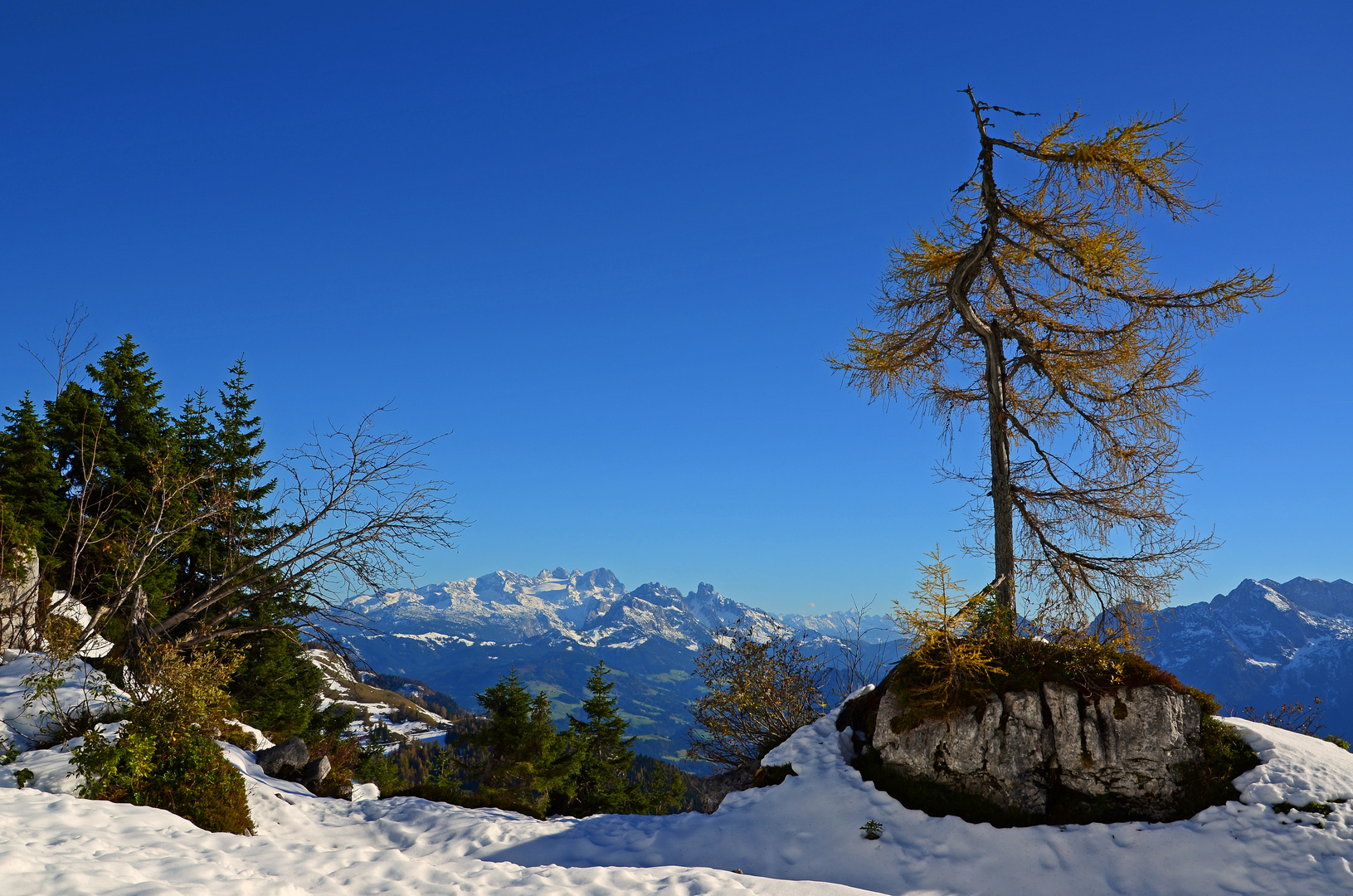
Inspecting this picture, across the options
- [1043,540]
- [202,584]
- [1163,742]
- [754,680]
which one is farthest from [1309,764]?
[202,584]

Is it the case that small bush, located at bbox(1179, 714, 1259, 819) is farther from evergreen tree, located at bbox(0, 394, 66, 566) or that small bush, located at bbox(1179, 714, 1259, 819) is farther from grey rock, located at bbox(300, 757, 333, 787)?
evergreen tree, located at bbox(0, 394, 66, 566)

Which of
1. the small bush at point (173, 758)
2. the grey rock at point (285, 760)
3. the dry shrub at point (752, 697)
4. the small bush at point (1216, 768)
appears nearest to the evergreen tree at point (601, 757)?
the dry shrub at point (752, 697)

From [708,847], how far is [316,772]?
356 inches

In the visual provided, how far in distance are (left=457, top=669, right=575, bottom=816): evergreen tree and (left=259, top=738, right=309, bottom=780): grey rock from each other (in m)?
16.1

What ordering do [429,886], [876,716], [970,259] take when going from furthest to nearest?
[970,259] → [876,716] → [429,886]

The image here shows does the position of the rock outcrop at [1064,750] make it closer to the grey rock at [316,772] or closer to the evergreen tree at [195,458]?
the grey rock at [316,772]

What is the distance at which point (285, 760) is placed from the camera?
14656 mm

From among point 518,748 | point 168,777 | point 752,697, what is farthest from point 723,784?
point 518,748

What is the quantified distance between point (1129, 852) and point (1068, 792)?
1346 mm

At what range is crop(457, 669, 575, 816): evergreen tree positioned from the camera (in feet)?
102

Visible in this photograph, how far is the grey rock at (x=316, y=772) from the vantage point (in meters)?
14.7

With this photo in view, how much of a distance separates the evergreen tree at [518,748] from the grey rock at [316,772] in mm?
15882

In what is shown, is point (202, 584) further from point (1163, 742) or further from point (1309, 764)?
point (1309, 764)

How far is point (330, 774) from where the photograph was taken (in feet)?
49.3
